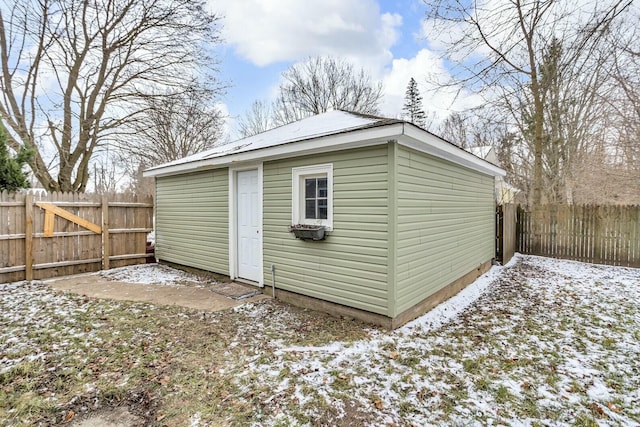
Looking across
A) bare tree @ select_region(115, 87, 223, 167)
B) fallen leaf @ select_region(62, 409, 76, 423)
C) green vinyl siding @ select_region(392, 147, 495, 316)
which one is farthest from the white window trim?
bare tree @ select_region(115, 87, 223, 167)

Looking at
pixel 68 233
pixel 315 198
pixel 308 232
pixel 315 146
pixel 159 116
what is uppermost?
pixel 159 116

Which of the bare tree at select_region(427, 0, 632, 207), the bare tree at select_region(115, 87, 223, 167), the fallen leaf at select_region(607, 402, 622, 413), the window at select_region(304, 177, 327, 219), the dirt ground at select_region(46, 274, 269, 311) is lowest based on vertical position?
the fallen leaf at select_region(607, 402, 622, 413)

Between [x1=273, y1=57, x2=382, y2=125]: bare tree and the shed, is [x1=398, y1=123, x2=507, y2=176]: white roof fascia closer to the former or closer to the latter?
the shed

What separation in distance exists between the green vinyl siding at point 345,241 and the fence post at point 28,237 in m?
5.16

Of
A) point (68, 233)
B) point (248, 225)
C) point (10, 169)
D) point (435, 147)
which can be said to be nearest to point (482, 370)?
point (435, 147)

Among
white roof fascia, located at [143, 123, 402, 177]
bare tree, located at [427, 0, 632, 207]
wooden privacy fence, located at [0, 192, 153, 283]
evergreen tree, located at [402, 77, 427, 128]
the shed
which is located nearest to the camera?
bare tree, located at [427, 0, 632, 207]

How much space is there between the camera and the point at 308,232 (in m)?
4.56

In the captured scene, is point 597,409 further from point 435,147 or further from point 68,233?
point 68,233

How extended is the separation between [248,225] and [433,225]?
3294 millimetres

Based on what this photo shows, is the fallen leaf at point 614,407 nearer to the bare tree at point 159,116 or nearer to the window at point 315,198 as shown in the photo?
the window at point 315,198

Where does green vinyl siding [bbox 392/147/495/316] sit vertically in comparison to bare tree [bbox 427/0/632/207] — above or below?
below

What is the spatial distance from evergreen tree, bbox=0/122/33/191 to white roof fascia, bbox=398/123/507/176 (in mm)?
8468

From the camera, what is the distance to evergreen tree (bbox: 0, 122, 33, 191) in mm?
6883

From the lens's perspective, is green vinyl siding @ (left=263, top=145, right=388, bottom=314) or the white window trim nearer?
green vinyl siding @ (left=263, top=145, right=388, bottom=314)
